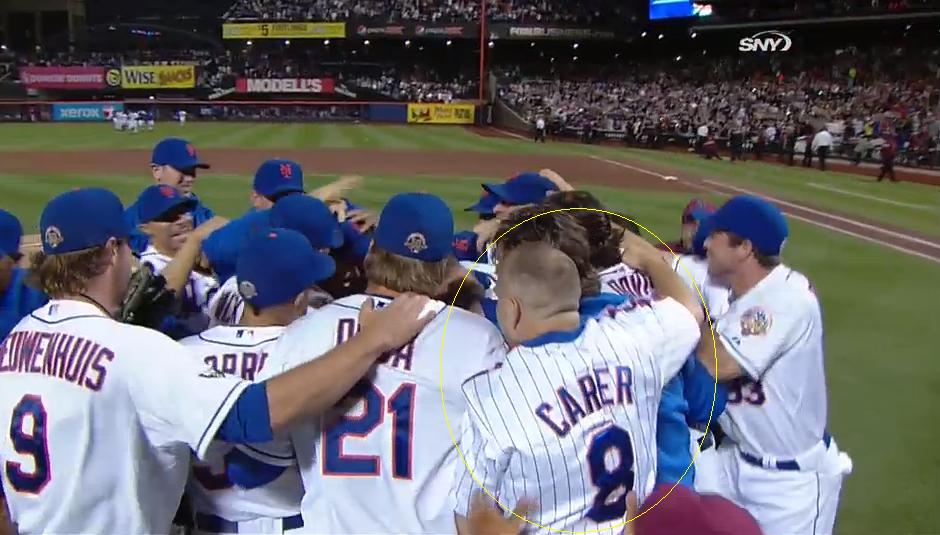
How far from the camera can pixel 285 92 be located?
4466cm

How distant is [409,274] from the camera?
7.79 ft

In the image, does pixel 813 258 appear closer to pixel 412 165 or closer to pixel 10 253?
pixel 10 253

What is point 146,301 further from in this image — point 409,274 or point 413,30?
point 413,30

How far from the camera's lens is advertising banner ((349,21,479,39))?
1794 inches

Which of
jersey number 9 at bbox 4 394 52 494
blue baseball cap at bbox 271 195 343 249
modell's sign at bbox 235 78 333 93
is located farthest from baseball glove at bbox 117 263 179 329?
modell's sign at bbox 235 78 333 93

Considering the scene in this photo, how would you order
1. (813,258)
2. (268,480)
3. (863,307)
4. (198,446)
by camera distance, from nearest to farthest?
(198,446)
(268,480)
(863,307)
(813,258)

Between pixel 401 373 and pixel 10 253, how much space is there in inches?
87.6

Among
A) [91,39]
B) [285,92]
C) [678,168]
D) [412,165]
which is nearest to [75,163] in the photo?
[412,165]

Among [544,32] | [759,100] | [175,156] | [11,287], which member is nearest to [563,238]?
[11,287]

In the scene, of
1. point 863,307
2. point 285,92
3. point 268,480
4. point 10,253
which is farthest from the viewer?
point 285,92

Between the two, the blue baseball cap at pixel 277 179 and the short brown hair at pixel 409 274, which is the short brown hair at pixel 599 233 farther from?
the blue baseball cap at pixel 277 179

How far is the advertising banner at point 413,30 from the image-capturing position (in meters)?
45.6

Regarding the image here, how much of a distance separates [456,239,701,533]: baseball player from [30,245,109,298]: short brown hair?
47.8 inches

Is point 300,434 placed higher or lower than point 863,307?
higher
